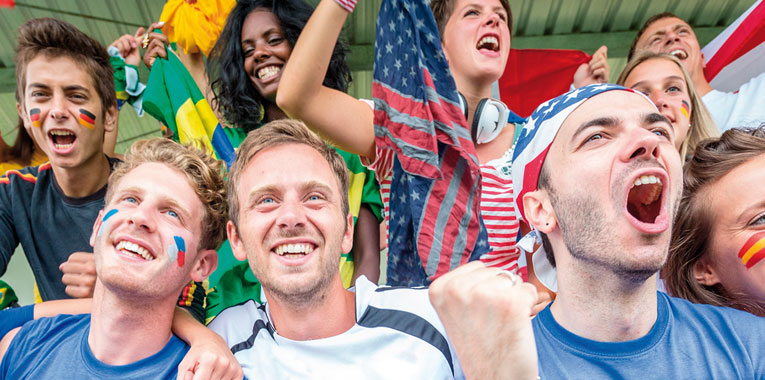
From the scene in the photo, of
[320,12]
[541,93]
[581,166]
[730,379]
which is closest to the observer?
[730,379]

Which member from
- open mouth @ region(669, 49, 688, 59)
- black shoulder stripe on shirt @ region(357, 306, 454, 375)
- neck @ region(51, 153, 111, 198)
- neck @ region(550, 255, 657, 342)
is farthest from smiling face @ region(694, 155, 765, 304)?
neck @ region(51, 153, 111, 198)

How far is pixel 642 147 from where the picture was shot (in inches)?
62.2

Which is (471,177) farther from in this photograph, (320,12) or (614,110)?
(320,12)

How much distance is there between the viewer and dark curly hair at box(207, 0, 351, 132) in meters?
2.83

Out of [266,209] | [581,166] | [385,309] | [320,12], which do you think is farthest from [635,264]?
[320,12]

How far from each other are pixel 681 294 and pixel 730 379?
0.57 meters

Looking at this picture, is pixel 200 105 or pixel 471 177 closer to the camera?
pixel 471 177

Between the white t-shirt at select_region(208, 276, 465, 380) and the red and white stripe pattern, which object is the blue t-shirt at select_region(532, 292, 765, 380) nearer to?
the white t-shirt at select_region(208, 276, 465, 380)

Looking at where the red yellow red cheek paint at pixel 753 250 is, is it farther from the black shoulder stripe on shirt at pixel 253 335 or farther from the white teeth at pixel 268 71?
the white teeth at pixel 268 71

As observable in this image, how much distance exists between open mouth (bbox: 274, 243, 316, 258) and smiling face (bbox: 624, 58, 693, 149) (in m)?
1.86

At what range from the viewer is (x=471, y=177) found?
213cm

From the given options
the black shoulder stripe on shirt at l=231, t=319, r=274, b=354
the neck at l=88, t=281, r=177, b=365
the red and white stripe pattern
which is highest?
the red and white stripe pattern

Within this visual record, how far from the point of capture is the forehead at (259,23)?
2836mm

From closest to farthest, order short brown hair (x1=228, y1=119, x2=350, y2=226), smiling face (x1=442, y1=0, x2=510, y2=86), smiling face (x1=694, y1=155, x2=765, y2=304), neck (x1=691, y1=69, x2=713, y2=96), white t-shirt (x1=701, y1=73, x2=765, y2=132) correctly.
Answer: smiling face (x1=694, y1=155, x2=765, y2=304)
short brown hair (x1=228, y1=119, x2=350, y2=226)
smiling face (x1=442, y1=0, x2=510, y2=86)
white t-shirt (x1=701, y1=73, x2=765, y2=132)
neck (x1=691, y1=69, x2=713, y2=96)
